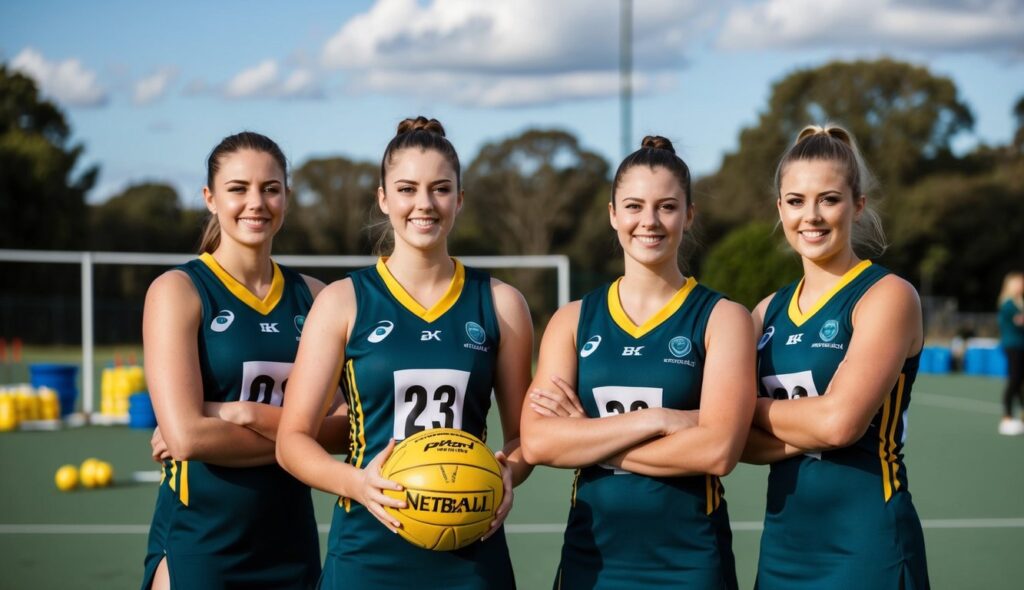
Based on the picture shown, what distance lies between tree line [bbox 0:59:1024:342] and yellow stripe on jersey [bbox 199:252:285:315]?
31.5 meters

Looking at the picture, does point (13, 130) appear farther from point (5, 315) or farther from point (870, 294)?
point (870, 294)

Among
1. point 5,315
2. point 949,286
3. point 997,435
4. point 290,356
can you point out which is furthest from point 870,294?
point 949,286

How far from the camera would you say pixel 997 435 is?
14086mm

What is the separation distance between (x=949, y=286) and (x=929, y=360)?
21144mm

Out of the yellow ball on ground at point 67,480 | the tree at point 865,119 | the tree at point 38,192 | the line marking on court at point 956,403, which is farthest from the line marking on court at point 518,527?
the tree at point 865,119

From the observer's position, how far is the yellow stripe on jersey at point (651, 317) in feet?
10.7

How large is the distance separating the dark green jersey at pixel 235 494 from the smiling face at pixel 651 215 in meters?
1.15

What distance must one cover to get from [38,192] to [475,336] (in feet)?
127

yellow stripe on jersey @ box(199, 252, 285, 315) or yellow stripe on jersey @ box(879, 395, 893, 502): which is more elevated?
yellow stripe on jersey @ box(199, 252, 285, 315)

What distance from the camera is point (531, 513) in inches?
359

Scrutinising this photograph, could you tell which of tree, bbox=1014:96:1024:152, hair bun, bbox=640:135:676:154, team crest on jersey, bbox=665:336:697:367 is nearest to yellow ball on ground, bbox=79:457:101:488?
hair bun, bbox=640:135:676:154

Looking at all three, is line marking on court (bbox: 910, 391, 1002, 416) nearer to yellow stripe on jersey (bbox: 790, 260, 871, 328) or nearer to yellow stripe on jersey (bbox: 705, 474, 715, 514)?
yellow stripe on jersey (bbox: 790, 260, 871, 328)

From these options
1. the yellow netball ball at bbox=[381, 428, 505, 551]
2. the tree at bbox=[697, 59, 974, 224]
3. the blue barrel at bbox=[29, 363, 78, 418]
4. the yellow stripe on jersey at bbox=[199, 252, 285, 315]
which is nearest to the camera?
the yellow netball ball at bbox=[381, 428, 505, 551]

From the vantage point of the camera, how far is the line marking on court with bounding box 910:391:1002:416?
17.3 m
